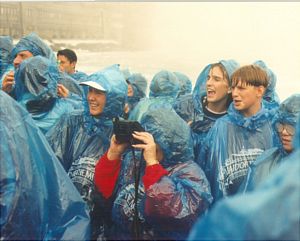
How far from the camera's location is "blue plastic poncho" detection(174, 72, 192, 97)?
7.39 ft

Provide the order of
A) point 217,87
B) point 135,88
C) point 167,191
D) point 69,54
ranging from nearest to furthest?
1. point 167,191
2. point 217,87
3. point 69,54
4. point 135,88

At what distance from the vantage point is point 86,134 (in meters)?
1.51

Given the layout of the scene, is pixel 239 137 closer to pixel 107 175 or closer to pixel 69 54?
pixel 107 175

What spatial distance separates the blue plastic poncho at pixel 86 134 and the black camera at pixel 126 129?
7.8 inches

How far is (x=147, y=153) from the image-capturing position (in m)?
1.20

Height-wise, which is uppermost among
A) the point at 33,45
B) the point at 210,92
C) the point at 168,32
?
the point at 168,32

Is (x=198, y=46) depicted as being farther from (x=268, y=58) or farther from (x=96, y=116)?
(x=96, y=116)

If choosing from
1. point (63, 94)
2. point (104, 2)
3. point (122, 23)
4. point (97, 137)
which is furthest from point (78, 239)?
point (122, 23)

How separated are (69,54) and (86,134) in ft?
2.94

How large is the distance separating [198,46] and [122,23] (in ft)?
1.43

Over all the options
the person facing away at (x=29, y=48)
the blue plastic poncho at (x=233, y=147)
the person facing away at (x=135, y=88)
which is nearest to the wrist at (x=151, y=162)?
the blue plastic poncho at (x=233, y=147)

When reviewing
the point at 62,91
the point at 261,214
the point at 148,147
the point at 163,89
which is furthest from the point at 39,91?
the point at 261,214

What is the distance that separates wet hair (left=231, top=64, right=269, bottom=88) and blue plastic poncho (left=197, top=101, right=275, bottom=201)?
103 mm

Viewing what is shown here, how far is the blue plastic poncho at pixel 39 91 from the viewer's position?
1692 millimetres
